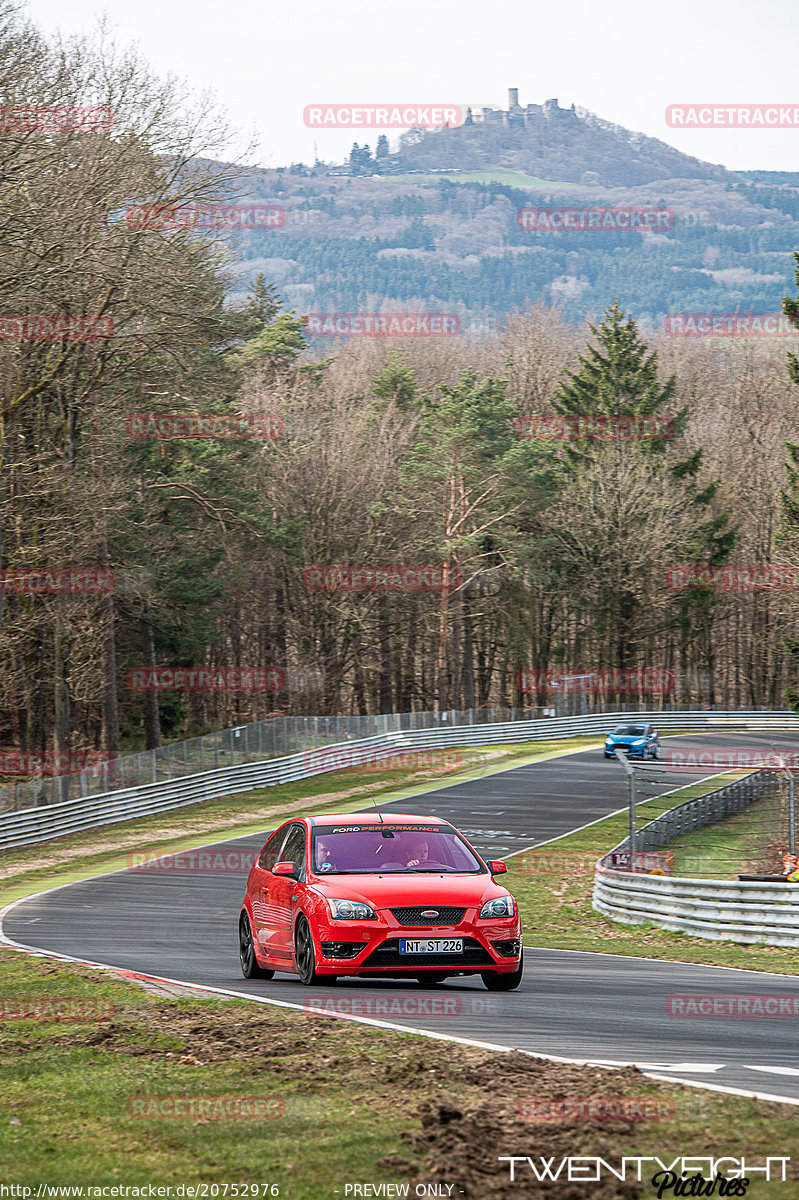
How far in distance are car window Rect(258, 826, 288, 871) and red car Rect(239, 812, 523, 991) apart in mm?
287

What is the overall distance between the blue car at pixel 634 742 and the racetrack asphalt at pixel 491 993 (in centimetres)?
2616

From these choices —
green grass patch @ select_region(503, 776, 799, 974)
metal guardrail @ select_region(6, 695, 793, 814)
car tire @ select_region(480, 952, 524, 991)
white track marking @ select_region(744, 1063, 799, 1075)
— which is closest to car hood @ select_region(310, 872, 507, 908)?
car tire @ select_region(480, 952, 524, 991)

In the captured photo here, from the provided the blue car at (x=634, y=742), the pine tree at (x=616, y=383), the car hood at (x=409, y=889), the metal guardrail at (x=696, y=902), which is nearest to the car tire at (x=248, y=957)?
the car hood at (x=409, y=889)

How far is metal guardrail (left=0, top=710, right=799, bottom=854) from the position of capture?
36.4 meters

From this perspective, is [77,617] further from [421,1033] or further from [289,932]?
[421,1033]

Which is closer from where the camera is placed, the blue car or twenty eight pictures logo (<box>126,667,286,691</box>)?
the blue car

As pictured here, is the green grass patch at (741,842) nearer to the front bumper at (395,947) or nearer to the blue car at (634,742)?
the front bumper at (395,947)

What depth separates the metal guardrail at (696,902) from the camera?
1748cm

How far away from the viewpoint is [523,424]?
250 ft

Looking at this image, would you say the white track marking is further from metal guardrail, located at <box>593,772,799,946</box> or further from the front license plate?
metal guardrail, located at <box>593,772,799,946</box>

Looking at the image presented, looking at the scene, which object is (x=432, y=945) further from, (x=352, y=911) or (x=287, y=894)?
(x=287, y=894)

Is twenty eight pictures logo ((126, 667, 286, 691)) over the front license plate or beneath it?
beneath

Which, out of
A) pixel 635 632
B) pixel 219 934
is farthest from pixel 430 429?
pixel 219 934

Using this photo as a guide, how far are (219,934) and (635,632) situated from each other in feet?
188
